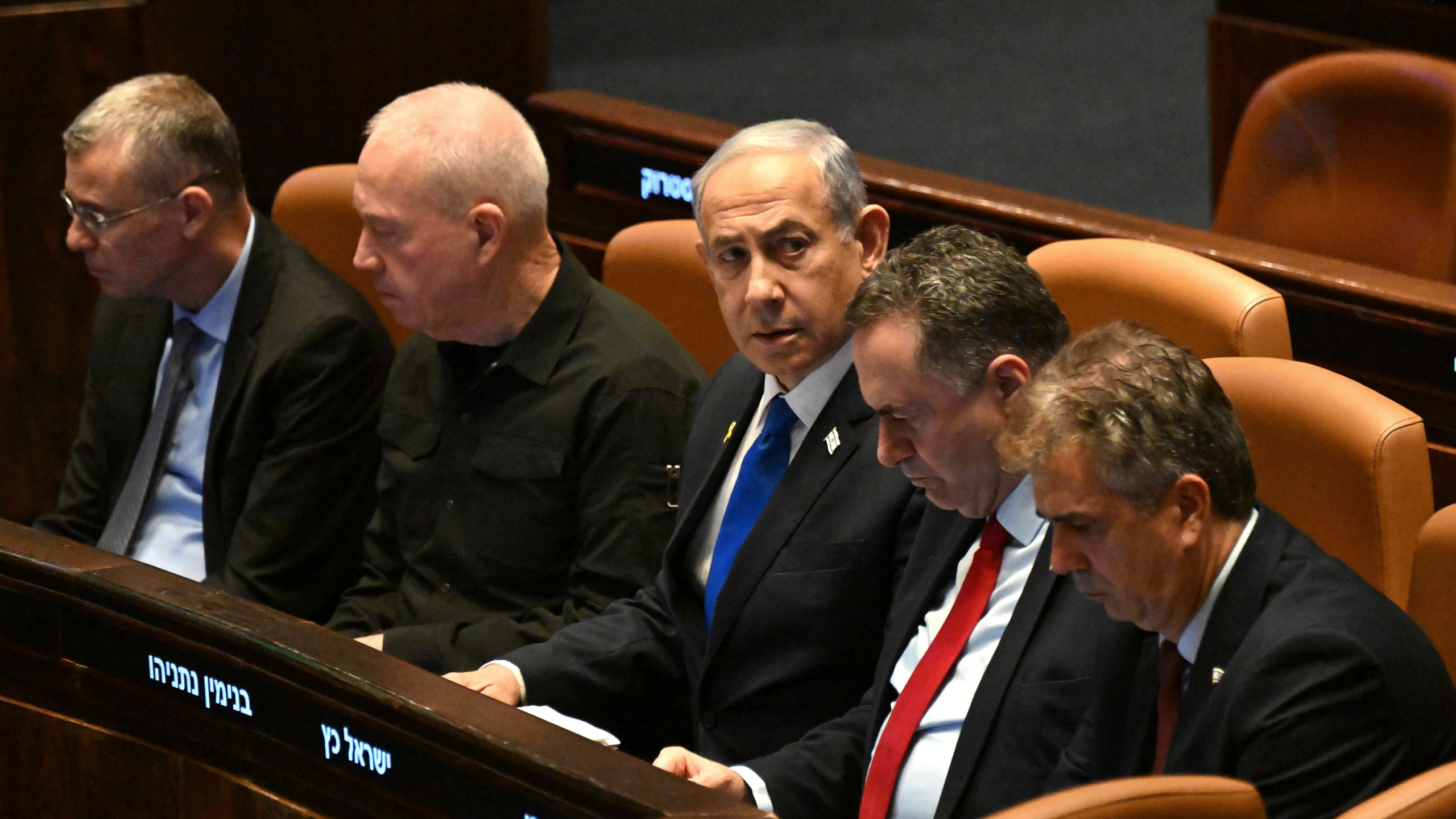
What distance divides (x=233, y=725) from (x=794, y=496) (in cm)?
66

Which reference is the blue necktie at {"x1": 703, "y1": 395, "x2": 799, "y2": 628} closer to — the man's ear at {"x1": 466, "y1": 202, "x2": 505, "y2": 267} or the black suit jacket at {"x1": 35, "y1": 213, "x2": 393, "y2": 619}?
the man's ear at {"x1": 466, "y1": 202, "x2": 505, "y2": 267}

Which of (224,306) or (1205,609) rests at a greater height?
(1205,609)

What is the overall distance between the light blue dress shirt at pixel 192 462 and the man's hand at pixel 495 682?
0.71 m

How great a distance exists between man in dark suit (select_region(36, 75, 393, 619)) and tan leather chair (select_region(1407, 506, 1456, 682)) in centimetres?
149

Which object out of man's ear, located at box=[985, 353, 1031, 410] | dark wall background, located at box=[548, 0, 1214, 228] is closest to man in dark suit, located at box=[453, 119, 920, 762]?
man's ear, located at box=[985, 353, 1031, 410]

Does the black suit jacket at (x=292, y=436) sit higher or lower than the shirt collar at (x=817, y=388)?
lower

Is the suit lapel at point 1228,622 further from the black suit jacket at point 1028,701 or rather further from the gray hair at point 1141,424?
the black suit jacket at point 1028,701

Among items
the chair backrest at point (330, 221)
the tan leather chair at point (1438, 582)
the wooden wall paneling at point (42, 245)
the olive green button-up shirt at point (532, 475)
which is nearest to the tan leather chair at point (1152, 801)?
the tan leather chair at point (1438, 582)

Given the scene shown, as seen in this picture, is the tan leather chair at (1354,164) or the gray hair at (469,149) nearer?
the gray hair at (469,149)

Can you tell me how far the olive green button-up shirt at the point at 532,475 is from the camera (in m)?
2.26

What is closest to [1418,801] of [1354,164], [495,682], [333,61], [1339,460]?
[1339,460]

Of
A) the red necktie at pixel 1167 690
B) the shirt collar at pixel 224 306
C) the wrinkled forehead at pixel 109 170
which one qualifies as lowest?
the shirt collar at pixel 224 306

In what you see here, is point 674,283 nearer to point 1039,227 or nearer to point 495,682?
point 1039,227

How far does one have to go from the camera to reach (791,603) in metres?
1.94
